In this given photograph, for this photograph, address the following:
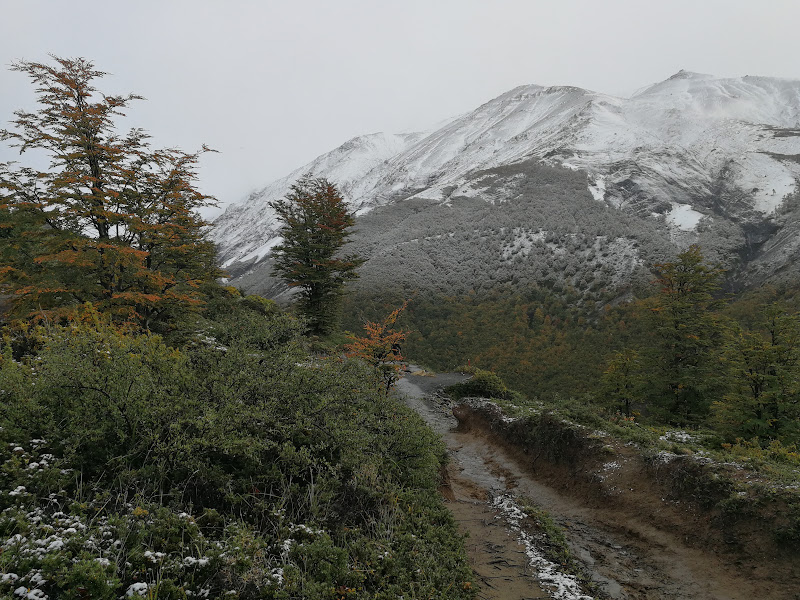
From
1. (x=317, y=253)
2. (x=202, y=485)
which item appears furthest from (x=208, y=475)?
(x=317, y=253)

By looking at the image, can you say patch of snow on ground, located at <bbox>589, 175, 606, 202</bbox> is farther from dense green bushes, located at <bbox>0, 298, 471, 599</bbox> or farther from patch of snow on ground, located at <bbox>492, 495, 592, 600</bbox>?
dense green bushes, located at <bbox>0, 298, 471, 599</bbox>

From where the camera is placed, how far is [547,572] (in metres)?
6.13

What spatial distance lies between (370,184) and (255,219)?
53.4 m

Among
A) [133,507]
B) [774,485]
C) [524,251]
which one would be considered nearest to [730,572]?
[774,485]

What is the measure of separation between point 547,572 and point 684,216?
44.9 meters

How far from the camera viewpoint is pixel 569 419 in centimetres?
1218

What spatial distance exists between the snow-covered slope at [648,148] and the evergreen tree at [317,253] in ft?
118

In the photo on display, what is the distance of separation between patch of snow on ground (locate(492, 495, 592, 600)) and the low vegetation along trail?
0.04 ft

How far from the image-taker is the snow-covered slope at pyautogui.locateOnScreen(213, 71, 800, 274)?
4246cm

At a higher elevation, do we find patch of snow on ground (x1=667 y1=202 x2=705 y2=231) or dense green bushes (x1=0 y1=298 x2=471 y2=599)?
patch of snow on ground (x1=667 y1=202 x2=705 y2=231)

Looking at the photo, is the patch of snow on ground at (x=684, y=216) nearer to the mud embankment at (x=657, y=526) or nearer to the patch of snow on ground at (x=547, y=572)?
the mud embankment at (x=657, y=526)

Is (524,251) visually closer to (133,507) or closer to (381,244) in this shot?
(381,244)


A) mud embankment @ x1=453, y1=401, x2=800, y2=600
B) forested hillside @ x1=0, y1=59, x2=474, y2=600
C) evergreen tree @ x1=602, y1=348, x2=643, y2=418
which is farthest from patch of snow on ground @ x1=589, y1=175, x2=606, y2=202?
forested hillside @ x1=0, y1=59, x2=474, y2=600

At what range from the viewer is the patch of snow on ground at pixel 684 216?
127 ft
